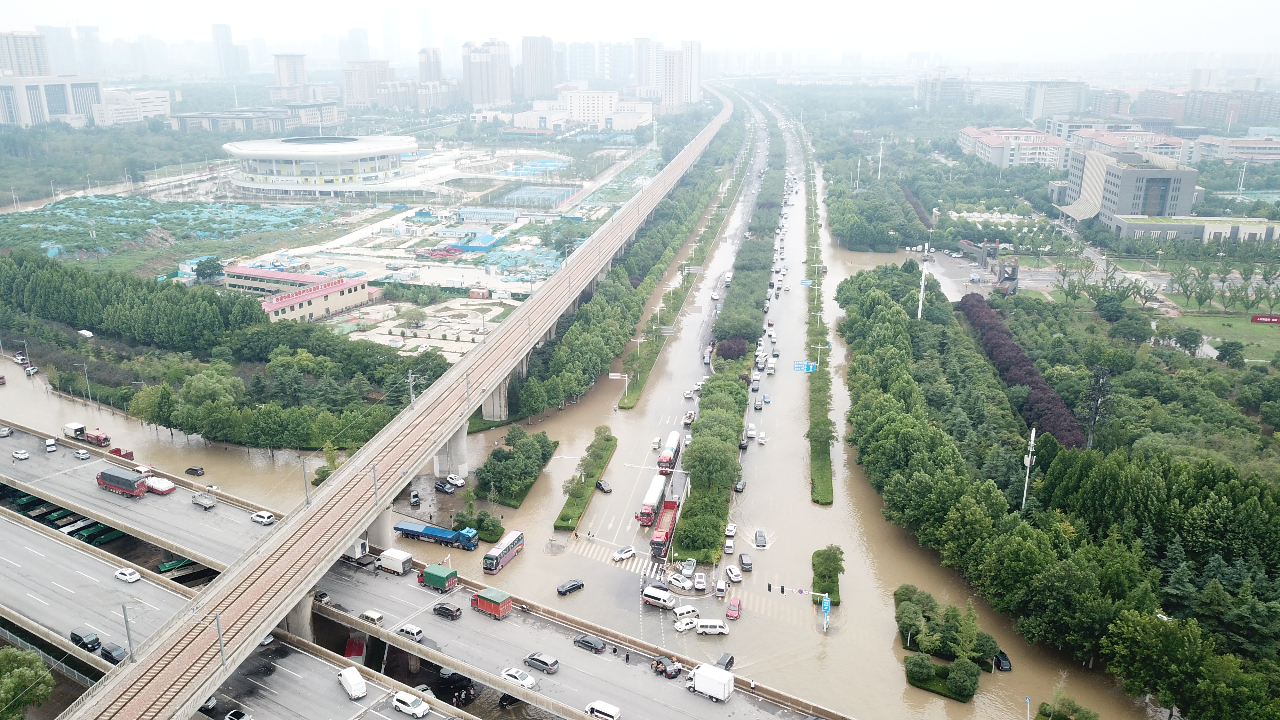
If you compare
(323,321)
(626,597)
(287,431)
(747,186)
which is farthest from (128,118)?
(626,597)

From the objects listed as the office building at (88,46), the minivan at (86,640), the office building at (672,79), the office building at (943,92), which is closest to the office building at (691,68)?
the office building at (672,79)

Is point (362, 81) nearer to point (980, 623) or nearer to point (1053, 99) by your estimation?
point (1053, 99)

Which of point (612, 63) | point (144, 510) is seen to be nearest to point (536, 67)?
point (612, 63)

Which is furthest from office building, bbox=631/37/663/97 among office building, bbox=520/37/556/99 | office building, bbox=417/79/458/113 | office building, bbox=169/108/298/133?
office building, bbox=169/108/298/133

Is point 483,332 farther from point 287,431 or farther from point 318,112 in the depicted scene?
point 318,112

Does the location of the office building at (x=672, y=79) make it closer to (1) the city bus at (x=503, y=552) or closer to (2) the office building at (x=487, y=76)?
(2) the office building at (x=487, y=76)
